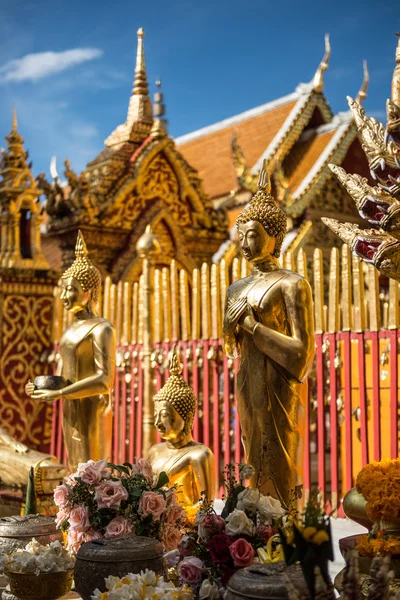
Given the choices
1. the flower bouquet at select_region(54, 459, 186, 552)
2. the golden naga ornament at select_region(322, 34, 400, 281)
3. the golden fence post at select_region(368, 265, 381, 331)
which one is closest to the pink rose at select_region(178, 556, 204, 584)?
the flower bouquet at select_region(54, 459, 186, 552)

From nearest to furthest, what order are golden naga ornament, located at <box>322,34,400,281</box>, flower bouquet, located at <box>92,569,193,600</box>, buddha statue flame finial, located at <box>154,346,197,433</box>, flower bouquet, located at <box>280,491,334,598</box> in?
flower bouquet, located at <box>280,491,334,598</box>, flower bouquet, located at <box>92,569,193,600</box>, golden naga ornament, located at <box>322,34,400,281</box>, buddha statue flame finial, located at <box>154,346,197,433</box>

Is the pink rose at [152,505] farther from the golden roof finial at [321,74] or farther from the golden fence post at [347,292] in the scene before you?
the golden roof finial at [321,74]

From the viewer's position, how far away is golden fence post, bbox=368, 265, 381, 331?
17.2ft

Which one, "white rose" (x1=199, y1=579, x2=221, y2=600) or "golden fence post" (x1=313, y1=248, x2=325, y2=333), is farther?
"golden fence post" (x1=313, y1=248, x2=325, y2=333)

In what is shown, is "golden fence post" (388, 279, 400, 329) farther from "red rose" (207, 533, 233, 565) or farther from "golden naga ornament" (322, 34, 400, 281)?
"red rose" (207, 533, 233, 565)

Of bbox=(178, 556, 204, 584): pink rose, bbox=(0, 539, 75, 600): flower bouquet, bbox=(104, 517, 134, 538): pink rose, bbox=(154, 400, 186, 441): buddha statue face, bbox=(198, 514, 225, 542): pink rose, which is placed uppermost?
bbox=(154, 400, 186, 441): buddha statue face

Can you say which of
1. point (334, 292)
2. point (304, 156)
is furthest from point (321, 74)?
point (334, 292)

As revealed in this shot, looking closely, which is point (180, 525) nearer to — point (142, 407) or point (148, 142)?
point (142, 407)

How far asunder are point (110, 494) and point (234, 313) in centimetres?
111

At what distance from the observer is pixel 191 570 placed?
96.3 inches

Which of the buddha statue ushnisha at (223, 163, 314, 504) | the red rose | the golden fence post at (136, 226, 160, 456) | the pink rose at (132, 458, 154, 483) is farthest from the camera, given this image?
the golden fence post at (136, 226, 160, 456)

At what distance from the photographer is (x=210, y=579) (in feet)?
7.81

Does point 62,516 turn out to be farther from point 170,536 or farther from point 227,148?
point 227,148

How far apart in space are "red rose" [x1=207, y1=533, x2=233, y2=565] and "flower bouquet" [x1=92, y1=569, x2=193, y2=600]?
4.6 inches
